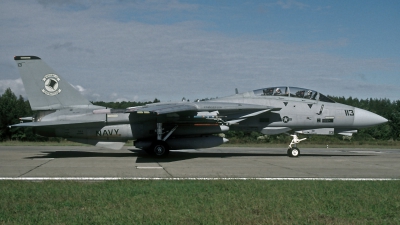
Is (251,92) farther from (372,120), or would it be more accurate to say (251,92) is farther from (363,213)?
(363,213)

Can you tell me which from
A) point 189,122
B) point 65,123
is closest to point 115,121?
point 65,123

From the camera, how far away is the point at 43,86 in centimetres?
1794

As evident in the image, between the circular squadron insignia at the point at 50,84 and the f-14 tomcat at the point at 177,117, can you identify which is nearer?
the f-14 tomcat at the point at 177,117

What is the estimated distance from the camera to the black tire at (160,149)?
682 inches

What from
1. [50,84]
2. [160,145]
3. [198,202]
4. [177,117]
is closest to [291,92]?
[177,117]

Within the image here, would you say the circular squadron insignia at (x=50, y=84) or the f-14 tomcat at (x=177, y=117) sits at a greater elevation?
the circular squadron insignia at (x=50, y=84)

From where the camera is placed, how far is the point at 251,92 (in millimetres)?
19156

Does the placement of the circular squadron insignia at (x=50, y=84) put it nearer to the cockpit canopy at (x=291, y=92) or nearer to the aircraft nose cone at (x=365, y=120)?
the cockpit canopy at (x=291, y=92)

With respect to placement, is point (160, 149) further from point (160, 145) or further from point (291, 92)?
point (291, 92)

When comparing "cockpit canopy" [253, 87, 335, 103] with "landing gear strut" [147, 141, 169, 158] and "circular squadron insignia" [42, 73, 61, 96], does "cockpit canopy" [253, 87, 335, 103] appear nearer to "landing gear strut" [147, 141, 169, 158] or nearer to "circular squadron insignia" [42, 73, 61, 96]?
"landing gear strut" [147, 141, 169, 158]

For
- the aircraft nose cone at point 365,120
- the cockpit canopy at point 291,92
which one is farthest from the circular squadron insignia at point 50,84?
the aircraft nose cone at point 365,120

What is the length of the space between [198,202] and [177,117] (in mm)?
10292

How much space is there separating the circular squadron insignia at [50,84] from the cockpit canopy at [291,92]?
29.4 ft

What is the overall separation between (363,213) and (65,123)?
13221mm
